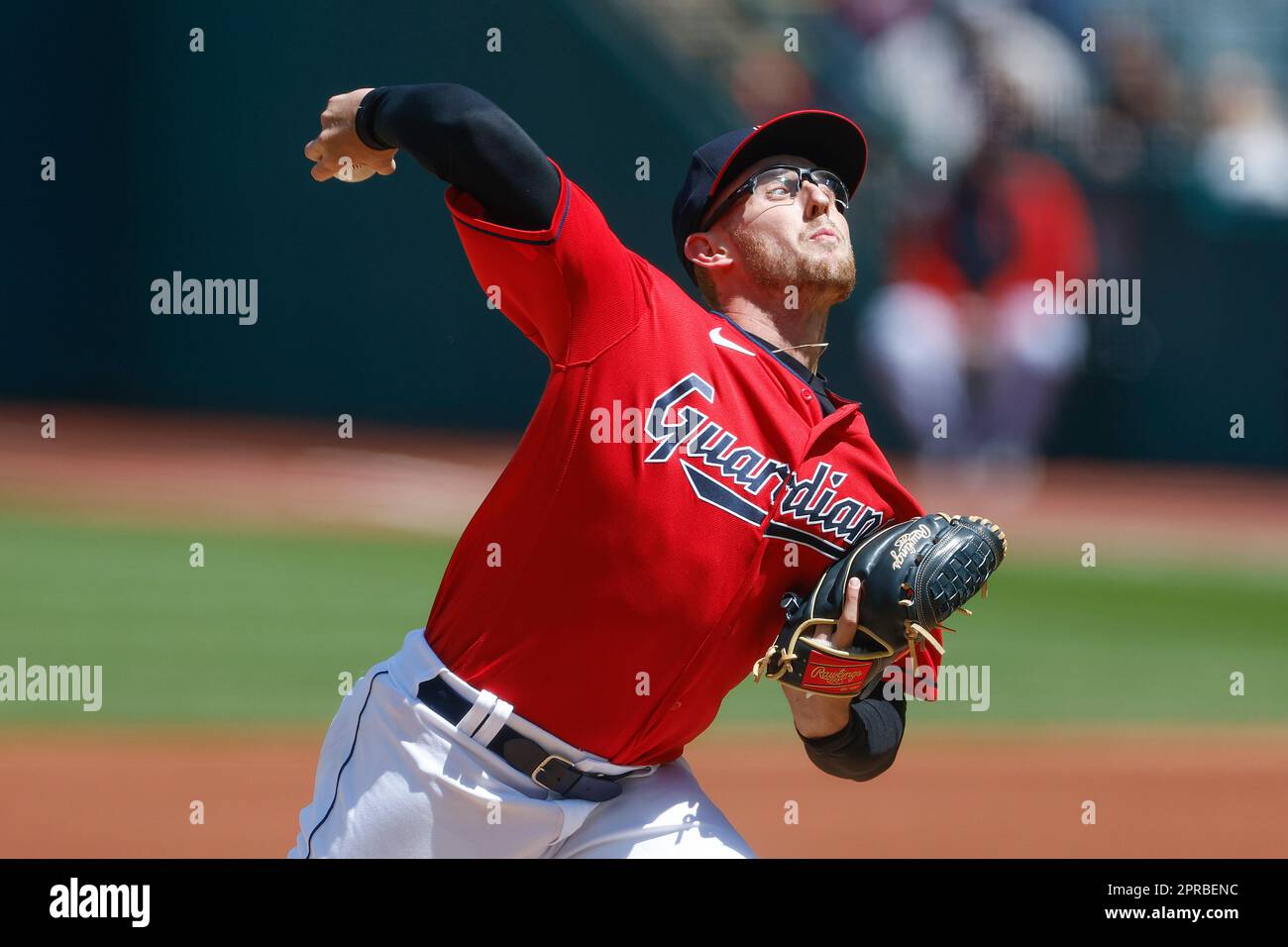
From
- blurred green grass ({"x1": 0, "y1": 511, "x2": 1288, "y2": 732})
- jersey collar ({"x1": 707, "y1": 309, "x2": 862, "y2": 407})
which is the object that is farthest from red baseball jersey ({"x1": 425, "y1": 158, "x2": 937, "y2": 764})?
blurred green grass ({"x1": 0, "y1": 511, "x2": 1288, "y2": 732})

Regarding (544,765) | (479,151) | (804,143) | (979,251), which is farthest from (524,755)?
(979,251)

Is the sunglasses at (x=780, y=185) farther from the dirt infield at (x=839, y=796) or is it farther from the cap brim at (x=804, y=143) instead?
the dirt infield at (x=839, y=796)

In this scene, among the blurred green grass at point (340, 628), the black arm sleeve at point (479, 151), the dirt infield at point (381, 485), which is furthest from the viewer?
the dirt infield at point (381, 485)

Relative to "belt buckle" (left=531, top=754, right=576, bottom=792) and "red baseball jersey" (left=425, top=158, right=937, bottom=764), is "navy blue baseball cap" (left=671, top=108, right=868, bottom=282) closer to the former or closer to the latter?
"red baseball jersey" (left=425, top=158, right=937, bottom=764)

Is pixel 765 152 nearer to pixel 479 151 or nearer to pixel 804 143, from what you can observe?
pixel 804 143

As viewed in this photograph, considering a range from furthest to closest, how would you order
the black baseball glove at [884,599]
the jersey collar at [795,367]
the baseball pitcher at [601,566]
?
the jersey collar at [795,367] → the black baseball glove at [884,599] → the baseball pitcher at [601,566]

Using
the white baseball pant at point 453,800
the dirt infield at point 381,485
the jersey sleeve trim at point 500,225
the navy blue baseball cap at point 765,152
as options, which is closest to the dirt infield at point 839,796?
the white baseball pant at point 453,800

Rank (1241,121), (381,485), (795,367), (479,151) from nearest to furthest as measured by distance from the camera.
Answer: (479,151) < (795,367) < (381,485) < (1241,121)
